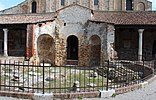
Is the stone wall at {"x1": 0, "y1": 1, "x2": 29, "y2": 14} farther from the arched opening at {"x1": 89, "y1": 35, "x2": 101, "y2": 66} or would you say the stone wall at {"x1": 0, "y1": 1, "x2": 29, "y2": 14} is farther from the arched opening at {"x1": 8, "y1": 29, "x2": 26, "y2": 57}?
the arched opening at {"x1": 89, "y1": 35, "x2": 101, "y2": 66}

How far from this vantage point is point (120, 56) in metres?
27.9

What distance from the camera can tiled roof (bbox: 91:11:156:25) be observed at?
26141 millimetres

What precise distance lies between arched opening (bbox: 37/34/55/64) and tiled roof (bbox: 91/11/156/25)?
481cm

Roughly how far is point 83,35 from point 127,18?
4588mm

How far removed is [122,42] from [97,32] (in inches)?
163

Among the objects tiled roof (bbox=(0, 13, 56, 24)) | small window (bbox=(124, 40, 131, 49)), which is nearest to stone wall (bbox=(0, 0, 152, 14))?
tiled roof (bbox=(0, 13, 56, 24))

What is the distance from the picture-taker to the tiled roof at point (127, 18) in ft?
85.8

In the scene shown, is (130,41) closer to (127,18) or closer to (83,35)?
(127,18)

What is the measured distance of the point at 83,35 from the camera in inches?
1103

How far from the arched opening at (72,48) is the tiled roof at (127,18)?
3467mm

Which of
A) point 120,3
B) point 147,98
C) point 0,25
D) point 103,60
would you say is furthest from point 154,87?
point 120,3

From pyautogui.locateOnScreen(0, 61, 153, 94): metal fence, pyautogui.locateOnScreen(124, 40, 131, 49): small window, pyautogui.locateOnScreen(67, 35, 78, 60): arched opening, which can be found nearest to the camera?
pyautogui.locateOnScreen(0, 61, 153, 94): metal fence

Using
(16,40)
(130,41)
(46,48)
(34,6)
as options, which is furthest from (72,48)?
(34,6)

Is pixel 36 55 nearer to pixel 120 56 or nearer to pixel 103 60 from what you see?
pixel 103 60
